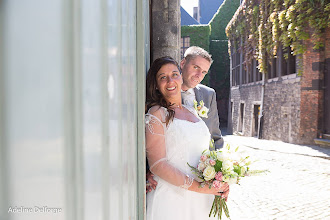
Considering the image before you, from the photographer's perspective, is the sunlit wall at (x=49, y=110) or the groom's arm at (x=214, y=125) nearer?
the sunlit wall at (x=49, y=110)

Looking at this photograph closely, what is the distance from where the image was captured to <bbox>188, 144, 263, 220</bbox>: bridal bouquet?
1928mm

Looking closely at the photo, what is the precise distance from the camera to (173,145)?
1964mm

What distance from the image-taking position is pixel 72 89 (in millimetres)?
514

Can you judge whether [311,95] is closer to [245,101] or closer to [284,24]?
[284,24]

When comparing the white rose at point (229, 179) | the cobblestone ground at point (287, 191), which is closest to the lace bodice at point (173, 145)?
the white rose at point (229, 179)

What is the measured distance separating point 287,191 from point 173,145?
4087mm

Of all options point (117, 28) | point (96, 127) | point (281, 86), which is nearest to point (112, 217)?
point (96, 127)

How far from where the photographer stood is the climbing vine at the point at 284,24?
8.94 meters

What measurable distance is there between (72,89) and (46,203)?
0.20m

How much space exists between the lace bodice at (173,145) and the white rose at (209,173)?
0.11 meters

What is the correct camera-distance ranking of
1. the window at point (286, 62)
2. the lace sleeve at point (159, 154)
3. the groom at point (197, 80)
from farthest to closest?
the window at point (286, 62) → the groom at point (197, 80) → the lace sleeve at point (159, 154)

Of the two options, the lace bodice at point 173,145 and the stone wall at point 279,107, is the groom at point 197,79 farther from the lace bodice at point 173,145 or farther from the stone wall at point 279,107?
the stone wall at point 279,107

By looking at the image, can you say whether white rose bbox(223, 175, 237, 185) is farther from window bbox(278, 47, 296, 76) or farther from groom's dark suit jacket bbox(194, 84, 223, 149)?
window bbox(278, 47, 296, 76)

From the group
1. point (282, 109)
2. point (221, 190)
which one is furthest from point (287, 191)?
point (282, 109)
